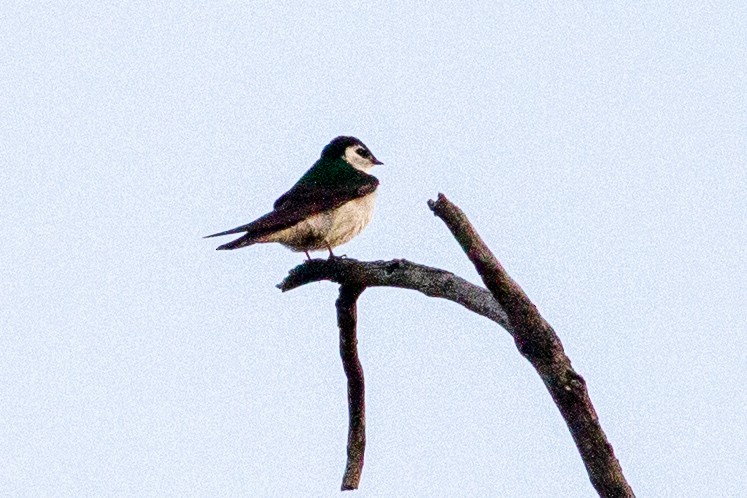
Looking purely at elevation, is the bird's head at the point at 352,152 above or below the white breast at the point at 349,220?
above

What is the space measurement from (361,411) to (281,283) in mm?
1643

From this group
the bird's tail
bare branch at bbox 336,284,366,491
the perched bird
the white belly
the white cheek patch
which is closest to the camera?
bare branch at bbox 336,284,366,491

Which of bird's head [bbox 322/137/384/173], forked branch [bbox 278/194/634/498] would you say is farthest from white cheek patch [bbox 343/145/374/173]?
forked branch [bbox 278/194/634/498]

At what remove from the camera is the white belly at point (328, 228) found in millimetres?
9914

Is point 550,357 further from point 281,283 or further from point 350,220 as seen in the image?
point 350,220

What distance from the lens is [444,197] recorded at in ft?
15.4

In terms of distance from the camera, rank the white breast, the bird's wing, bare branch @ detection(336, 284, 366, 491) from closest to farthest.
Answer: bare branch @ detection(336, 284, 366, 491), the bird's wing, the white breast

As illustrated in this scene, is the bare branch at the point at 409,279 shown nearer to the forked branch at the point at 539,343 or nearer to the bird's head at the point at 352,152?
the forked branch at the point at 539,343

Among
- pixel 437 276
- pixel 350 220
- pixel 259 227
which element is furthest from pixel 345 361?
pixel 350 220

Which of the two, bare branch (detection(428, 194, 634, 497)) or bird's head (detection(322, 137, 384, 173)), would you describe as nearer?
bare branch (detection(428, 194, 634, 497))

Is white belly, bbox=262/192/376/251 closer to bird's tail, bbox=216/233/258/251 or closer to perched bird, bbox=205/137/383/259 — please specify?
perched bird, bbox=205/137/383/259

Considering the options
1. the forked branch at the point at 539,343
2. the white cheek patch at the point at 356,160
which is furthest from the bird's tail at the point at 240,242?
the forked branch at the point at 539,343

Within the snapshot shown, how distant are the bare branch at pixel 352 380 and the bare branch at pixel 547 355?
1779 mm

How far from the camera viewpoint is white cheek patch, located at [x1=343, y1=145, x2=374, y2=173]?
11742mm
